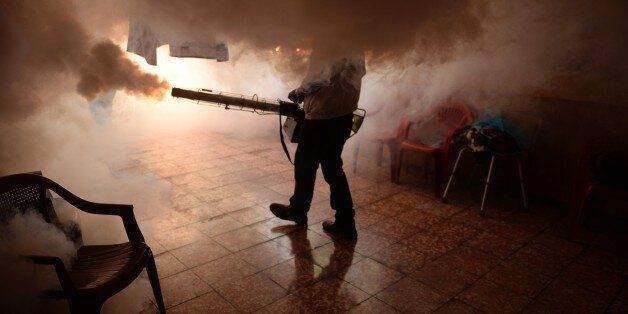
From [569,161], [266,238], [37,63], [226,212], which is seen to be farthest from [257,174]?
[569,161]

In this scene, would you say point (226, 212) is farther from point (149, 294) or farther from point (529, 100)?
point (529, 100)

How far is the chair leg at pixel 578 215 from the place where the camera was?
4.22 metres

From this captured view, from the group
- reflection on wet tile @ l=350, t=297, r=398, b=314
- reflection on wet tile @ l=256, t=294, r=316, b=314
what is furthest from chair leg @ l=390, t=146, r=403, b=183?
reflection on wet tile @ l=256, t=294, r=316, b=314

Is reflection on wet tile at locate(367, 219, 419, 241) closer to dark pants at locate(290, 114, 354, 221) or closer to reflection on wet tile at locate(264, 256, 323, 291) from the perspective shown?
dark pants at locate(290, 114, 354, 221)

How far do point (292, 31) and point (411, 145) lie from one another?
3.42 meters

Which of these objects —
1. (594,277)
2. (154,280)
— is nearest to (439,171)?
(594,277)

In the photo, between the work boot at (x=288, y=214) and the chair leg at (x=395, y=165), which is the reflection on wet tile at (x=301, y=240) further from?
the chair leg at (x=395, y=165)

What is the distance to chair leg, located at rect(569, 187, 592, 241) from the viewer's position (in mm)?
4223

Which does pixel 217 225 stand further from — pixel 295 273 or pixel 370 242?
pixel 370 242

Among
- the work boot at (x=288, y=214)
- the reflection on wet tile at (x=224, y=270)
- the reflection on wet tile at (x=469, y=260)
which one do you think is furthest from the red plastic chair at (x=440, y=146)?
the reflection on wet tile at (x=224, y=270)

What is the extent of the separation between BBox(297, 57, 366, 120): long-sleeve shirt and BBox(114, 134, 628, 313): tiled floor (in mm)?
1414

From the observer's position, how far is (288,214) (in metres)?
4.46

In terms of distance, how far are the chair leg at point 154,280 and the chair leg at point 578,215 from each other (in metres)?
4.18

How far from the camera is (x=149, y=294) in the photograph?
126 inches
